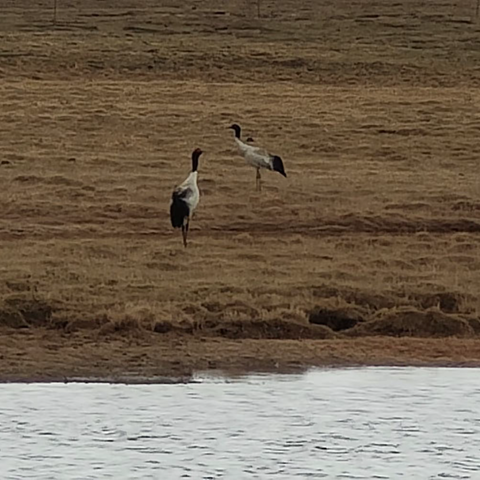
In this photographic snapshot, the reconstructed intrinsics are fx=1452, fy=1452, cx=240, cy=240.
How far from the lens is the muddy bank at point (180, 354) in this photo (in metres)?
10.7

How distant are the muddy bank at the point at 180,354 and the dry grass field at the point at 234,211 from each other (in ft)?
0.10

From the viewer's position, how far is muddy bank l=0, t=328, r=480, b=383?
10703mm

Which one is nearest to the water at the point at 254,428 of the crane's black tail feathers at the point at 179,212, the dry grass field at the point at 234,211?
the dry grass field at the point at 234,211

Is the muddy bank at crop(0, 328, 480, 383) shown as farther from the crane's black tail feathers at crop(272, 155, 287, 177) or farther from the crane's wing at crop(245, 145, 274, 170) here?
the crane's wing at crop(245, 145, 274, 170)

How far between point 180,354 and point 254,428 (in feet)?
7.24

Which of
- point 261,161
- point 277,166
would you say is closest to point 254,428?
point 277,166

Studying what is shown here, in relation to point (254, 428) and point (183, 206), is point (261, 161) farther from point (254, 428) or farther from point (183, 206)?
point (254, 428)

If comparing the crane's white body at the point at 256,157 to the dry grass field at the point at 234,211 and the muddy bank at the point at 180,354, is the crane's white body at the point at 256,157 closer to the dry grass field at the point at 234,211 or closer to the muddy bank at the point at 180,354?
the dry grass field at the point at 234,211

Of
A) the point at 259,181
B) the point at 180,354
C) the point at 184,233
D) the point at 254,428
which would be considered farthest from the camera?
the point at 259,181

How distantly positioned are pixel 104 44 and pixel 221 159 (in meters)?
19.7

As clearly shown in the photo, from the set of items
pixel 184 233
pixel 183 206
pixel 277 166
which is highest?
pixel 277 166

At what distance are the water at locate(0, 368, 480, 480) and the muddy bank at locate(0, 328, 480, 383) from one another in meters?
0.31

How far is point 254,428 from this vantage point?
29.8ft

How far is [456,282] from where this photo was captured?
44.2 ft
